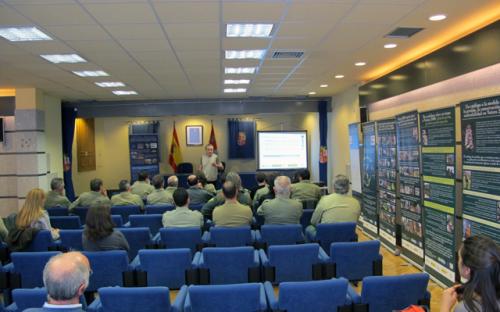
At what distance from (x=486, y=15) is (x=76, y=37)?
460 cm

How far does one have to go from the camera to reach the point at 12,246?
423 cm

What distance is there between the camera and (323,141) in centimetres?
1166

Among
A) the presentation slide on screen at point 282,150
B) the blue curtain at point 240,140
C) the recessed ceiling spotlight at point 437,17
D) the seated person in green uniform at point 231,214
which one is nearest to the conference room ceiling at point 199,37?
the recessed ceiling spotlight at point 437,17

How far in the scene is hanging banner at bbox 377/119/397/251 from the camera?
251 inches

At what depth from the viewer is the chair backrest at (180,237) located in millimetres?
4344

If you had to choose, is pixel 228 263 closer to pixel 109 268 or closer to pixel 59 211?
pixel 109 268

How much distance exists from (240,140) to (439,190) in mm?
9981

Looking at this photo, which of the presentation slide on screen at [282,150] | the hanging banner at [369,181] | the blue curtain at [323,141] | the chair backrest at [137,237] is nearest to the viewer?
the chair backrest at [137,237]

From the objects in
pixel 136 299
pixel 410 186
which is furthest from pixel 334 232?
pixel 136 299

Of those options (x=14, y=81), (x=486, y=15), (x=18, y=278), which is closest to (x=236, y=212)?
(x=18, y=278)

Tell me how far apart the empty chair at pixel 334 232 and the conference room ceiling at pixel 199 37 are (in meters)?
2.24

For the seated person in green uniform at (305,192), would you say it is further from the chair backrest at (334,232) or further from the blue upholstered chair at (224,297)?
the blue upholstered chair at (224,297)

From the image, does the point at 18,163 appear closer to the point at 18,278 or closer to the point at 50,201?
the point at 50,201

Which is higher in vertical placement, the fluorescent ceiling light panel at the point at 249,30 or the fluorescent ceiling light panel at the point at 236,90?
the fluorescent ceiling light panel at the point at 236,90
